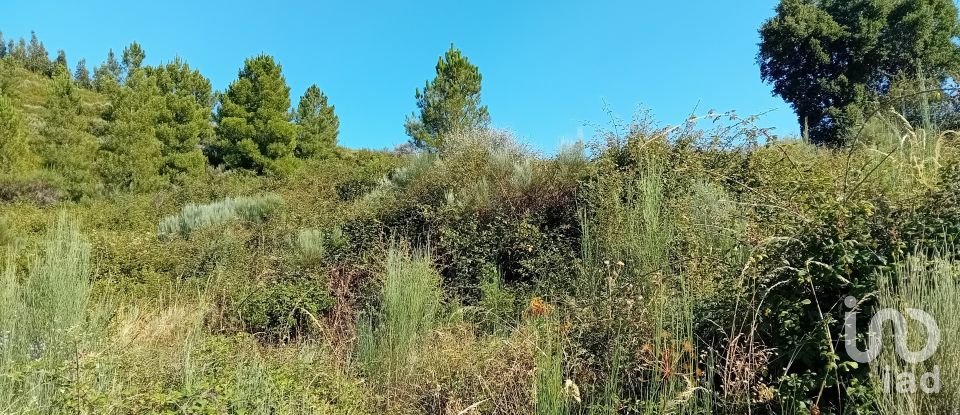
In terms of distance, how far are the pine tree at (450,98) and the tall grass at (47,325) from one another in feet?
53.5

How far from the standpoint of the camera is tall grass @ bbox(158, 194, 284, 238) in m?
9.45

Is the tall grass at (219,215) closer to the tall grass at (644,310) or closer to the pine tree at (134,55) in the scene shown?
the tall grass at (644,310)

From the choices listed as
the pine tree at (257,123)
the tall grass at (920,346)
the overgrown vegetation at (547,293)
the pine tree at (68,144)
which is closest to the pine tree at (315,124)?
the pine tree at (257,123)

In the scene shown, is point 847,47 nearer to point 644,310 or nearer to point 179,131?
point 644,310

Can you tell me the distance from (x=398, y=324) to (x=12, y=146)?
21867 millimetres

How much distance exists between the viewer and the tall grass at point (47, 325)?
2.31m

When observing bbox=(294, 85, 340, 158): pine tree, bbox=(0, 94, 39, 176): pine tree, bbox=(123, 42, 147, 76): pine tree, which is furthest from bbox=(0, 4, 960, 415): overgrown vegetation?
bbox=(123, 42, 147, 76): pine tree

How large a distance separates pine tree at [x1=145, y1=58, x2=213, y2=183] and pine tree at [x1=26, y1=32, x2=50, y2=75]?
36419 millimetres

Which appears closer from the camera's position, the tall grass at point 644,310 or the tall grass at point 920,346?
the tall grass at point 920,346

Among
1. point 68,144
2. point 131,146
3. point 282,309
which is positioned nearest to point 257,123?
point 131,146

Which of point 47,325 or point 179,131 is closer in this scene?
point 47,325

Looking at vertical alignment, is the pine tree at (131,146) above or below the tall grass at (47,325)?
above

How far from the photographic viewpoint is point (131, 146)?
59.1 ft

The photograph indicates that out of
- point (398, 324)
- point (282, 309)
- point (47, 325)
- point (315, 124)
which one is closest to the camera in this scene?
point (47, 325)
